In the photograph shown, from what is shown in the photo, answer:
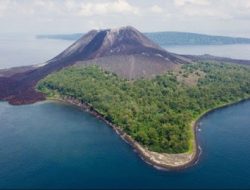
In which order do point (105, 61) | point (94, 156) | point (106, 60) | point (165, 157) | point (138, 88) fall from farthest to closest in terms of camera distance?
1. point (106, 60)
2. point (105, 61)
3. point (138, 88)
4. point (94, 156)
5. point (165, 157)

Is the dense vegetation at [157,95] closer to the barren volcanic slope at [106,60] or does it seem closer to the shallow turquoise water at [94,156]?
the shallow turquoise water at [94,156]

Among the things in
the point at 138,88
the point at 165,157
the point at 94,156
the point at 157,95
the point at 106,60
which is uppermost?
the point at 106,60

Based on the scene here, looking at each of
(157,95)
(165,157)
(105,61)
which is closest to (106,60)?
(105,61)

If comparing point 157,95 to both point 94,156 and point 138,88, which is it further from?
point 94,156

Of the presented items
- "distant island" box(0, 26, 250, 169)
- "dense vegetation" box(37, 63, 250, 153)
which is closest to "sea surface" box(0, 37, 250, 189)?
"distant island" box(0, 26, 250, 169)

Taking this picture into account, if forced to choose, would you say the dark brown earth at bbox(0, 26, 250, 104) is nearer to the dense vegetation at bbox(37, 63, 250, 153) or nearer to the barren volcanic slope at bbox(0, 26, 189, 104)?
the barren volcanic slope at bbox(0, 26, 189, 104)

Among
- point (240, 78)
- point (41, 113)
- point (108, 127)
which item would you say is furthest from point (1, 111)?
point (240, 78)

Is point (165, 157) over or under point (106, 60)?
under
